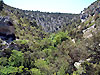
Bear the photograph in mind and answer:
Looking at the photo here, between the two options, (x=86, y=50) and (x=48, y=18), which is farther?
(x=48, y=18)

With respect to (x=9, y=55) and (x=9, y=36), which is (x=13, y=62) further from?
(x=9, y=36)

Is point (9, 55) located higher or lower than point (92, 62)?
higher

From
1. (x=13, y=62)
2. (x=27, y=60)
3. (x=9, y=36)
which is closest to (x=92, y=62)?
(x=27, y=60)

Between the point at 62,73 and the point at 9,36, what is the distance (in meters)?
21.3

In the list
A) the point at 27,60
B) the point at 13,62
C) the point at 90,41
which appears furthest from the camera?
the point at 27,60

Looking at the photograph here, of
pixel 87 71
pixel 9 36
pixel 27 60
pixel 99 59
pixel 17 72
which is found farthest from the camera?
pixel 9 36

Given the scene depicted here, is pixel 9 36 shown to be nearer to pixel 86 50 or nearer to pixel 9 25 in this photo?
pixel 9 25

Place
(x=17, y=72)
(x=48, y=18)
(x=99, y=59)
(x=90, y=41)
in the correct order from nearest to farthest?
(x=99, y=59), (x=90, y=41), (x=17, y=72), (x=48, y=18)

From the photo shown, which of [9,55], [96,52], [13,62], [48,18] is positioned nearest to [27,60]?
[13,62]

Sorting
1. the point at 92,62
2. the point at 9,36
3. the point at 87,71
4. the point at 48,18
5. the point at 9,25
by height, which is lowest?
the point at 87,71

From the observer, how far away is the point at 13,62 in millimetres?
19703

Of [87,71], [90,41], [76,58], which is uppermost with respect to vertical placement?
[90,41]

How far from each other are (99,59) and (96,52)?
124 centimetres

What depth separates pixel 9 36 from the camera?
1132 inches
